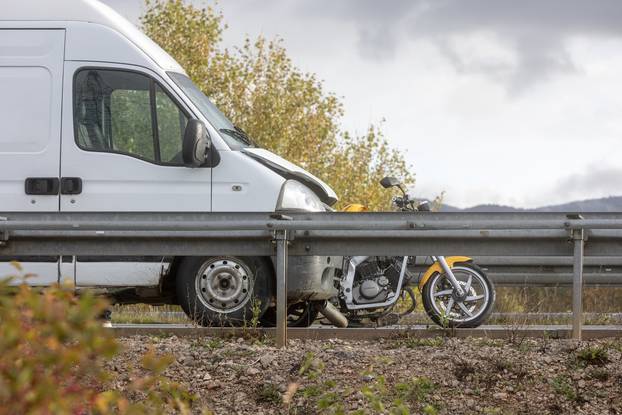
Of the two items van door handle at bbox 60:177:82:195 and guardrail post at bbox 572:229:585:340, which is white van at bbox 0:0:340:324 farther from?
guardrail post at bbox 572:229:585:340

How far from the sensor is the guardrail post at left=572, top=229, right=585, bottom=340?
7.51 meters

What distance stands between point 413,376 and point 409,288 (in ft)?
15.4

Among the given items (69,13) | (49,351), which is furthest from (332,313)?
(49,351)

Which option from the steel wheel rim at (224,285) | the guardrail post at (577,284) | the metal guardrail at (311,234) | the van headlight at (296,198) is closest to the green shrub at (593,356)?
the guardrail post at (577,284)

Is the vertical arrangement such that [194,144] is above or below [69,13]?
below

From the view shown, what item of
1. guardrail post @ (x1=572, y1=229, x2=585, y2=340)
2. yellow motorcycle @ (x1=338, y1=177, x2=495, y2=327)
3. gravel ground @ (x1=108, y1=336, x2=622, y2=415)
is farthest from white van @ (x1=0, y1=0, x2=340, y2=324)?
guardrail post @ (x1=572, y1=229, x2=585, y2=340)

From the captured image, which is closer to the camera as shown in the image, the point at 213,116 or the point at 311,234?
the point at 311,234

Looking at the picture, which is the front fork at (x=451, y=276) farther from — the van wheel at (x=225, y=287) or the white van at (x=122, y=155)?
the van wheel at (x=225, y=287)

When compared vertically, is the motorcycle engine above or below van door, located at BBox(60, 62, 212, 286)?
below

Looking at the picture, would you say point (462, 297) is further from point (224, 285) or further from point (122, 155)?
point (122, 155)

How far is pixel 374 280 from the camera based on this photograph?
1061 cm

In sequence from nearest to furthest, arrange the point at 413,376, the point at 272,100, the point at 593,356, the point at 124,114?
the point at 413,376 → the point at 593,356 → the point at 124,114 → the point at 272,100

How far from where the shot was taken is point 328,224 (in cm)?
774

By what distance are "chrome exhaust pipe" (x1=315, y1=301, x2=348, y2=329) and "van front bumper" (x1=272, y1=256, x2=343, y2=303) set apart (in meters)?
0.39
